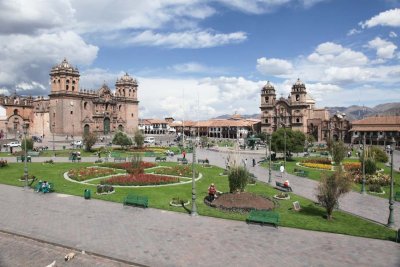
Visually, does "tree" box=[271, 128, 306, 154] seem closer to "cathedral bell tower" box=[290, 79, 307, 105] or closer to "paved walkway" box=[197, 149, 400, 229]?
"paved walkway" box=[197, 149, 400, 229]

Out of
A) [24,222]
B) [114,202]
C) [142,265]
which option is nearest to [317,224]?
[142,265]

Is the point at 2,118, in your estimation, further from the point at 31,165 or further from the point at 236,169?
the point at 236,169

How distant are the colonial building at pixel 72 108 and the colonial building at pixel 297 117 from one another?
36045mm

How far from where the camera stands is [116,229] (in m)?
16.7

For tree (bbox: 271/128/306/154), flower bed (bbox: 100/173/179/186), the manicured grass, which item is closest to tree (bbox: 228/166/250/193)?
the manicured grass

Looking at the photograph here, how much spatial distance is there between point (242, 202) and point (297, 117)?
257ft

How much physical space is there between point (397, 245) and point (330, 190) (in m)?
4.10

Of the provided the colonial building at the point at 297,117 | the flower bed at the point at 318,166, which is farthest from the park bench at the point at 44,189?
the colonial building at the point at 297,117

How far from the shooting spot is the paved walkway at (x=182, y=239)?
13.3m

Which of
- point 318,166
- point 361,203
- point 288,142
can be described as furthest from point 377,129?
point 361,203

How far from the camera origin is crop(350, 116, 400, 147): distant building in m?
78.9

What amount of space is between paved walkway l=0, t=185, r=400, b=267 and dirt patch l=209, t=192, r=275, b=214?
191 centimetres

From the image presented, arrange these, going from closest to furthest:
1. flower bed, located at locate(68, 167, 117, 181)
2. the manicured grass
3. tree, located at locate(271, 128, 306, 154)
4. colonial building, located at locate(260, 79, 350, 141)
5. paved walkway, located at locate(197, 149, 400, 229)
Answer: the manicured grass, paved walkway, located at locate(197, 149, 400, 229), flower bed, located at locate(68, 167, 117, 181), tree, located at locate(271, 128, 306, 154), colonial building, located at locate(260, 79, 350, 141)

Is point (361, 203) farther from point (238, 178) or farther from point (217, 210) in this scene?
point (217, 210)
